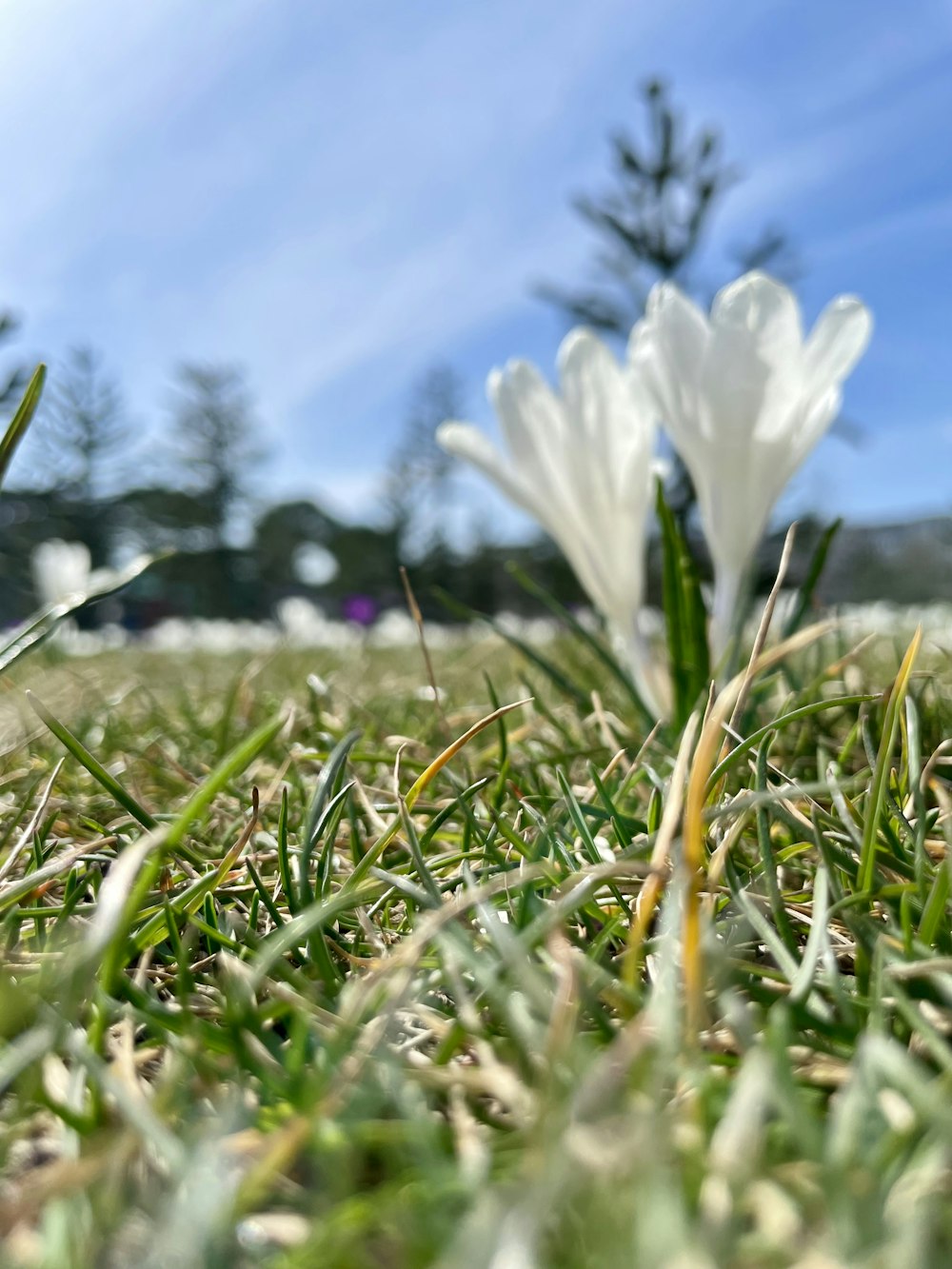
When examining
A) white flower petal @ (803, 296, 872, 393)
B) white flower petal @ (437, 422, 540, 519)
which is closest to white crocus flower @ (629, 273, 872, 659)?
white flower petal @ (803, 296, 872, 393)

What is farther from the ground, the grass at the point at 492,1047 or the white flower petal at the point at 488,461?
the white flower petal at the point at 488,461

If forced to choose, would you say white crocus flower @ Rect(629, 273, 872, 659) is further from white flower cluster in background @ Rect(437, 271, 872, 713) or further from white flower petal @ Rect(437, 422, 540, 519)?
white flower petal @ Rect(437, 422, 540, 519)

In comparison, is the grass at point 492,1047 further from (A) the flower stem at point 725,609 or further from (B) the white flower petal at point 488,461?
(B) the white flower petal at point 488,461

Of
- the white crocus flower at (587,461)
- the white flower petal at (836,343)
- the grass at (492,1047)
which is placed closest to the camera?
the grass at (492,1047)

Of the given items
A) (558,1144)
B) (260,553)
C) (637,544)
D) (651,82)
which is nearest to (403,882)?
(558,1144)

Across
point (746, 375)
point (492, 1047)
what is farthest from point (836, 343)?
point (492, 1047)

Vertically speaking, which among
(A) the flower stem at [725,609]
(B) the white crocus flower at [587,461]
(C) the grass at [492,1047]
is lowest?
(C) the grass at [492,1047]

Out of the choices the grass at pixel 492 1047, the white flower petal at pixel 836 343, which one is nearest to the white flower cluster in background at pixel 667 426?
the white flower petal at pixel 836 343

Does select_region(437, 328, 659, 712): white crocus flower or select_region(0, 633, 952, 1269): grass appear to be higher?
select_region(437, 328, 659, 712): white crocus flower
